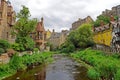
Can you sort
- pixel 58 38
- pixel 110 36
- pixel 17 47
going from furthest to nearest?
pixel 58 38, pixel 110 36, pixel 17 47

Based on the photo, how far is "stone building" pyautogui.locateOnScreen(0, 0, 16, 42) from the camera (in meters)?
56.4

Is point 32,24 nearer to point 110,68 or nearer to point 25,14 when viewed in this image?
point 25,14

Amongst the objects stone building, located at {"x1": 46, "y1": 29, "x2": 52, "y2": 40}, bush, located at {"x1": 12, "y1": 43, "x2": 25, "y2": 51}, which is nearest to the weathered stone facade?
stone building, located at {"x1": 46, "y1": 29, "x2": 52, "y2": 40}

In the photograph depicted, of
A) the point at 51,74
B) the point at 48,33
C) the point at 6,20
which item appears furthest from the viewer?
the point at 48,33

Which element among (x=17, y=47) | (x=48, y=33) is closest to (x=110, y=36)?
(x=17, y=47)

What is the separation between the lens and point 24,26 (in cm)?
5922

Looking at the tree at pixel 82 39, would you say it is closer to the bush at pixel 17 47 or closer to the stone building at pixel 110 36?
the stone building at pixel 110 36

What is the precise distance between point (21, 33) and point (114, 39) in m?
21.7

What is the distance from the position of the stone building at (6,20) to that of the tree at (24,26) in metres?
1.98

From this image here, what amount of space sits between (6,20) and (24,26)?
4189mm

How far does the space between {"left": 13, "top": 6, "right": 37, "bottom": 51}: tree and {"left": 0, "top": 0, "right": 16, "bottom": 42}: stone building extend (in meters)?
1.98

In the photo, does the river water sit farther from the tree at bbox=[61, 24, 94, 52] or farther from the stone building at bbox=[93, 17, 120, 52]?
the tree at bbox=[61, 24, 94, 52]

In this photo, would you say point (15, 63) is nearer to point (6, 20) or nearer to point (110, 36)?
point (6, 20)

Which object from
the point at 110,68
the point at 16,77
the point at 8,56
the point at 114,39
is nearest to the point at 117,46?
the point at 114,39
